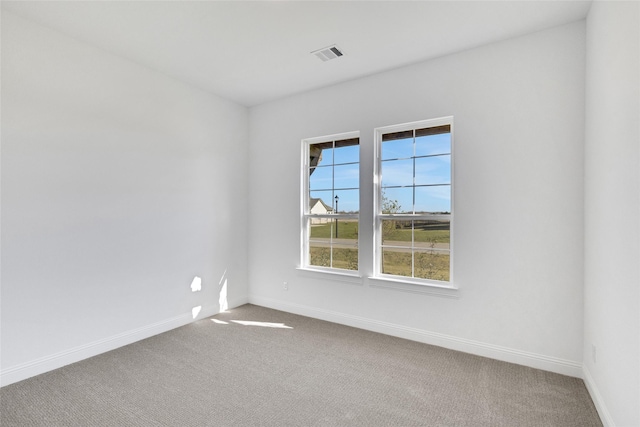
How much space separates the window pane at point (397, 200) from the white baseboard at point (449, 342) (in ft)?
4.08

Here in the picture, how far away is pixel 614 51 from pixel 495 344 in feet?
7.74

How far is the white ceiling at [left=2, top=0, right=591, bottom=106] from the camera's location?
7.75 feet

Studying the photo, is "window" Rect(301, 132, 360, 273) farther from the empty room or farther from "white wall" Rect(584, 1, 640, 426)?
"white wall" Rect(584, 1, 640, 426)

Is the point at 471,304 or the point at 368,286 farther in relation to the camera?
the point at 368,286

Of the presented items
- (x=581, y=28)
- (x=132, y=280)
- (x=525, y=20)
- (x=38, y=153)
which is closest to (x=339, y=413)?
(x=132, y=280)

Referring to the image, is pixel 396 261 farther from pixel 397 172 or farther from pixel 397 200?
pixel 397 172

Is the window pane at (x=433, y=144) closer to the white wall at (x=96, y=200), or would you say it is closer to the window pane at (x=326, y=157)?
the window pane at (x=326, y=157)

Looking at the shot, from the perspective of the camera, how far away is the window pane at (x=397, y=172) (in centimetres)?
340

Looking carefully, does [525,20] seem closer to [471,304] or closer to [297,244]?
[471,304]

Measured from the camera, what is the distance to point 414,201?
3.36 metres

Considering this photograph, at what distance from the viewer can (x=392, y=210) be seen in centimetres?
353

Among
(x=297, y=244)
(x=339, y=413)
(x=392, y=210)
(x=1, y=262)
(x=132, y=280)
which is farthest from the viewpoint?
(x=297, y=244)

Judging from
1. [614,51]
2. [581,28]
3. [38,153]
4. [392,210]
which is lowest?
[392,210]

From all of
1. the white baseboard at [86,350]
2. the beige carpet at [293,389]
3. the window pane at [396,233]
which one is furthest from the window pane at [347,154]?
the white baseboard at [86,350]
